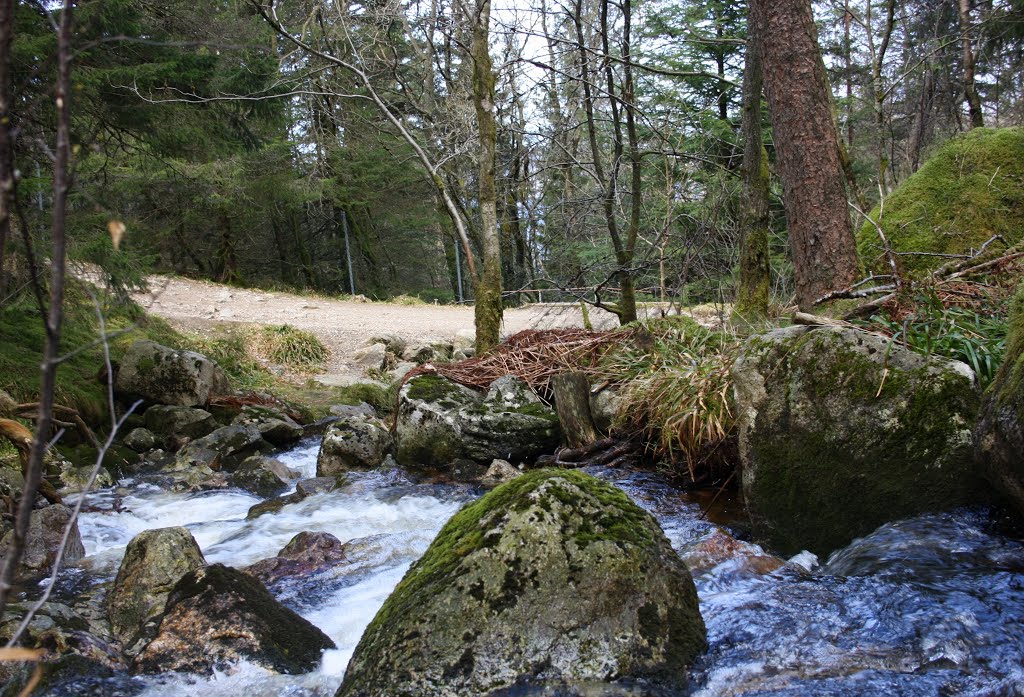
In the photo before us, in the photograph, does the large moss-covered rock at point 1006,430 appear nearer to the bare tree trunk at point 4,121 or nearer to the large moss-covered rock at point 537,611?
the large moss-covered rock at point 537,611

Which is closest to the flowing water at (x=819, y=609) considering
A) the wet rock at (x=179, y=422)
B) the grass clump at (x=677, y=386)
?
the grass clump at (x=677, y=386)

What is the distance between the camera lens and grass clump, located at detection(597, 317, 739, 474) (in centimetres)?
493

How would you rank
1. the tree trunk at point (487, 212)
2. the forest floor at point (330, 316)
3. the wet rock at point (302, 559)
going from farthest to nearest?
1. the forest floor at point (330, 316)
2. the tree trunk at point (487, 212)
3. the wet rock at point (302, 559)

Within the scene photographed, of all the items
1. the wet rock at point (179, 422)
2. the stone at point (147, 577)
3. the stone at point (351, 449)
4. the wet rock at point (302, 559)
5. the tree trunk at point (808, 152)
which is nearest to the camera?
the stone at point (147, 577)

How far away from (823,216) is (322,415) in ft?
21.8

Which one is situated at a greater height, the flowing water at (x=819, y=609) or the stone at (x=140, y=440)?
the stone at (x=140, y=440)

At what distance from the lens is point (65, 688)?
2758 millimetres

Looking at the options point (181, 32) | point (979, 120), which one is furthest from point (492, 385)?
point (979, 120)

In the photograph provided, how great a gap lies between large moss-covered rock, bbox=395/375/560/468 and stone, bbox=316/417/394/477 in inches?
11.2

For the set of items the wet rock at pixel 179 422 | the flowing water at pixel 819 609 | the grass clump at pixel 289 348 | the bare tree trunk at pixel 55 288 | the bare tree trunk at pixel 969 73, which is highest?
the bare tree trunk at pixel 969 73

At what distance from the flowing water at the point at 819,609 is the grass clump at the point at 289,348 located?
7527 mm

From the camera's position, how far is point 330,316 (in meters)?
16.2

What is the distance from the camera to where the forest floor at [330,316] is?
41.7ft

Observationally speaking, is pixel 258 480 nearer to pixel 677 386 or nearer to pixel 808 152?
pixel 677 386
